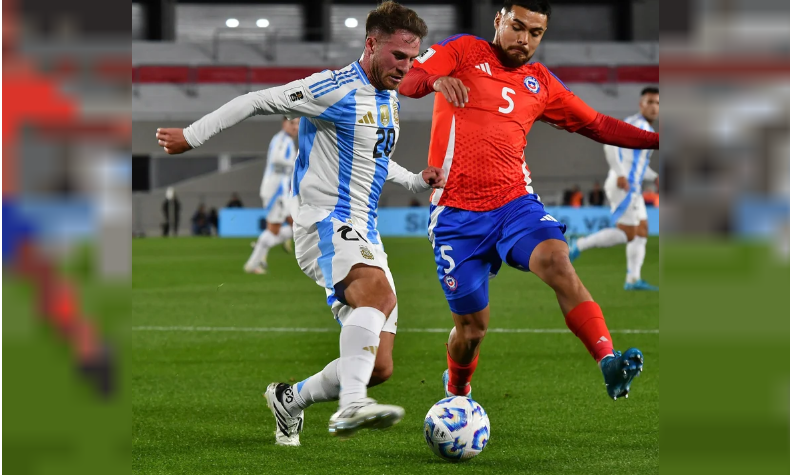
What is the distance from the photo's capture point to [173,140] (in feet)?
12.2

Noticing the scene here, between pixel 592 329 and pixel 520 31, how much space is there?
5.24 ft

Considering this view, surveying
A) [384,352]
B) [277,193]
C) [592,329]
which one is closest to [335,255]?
[384,352]

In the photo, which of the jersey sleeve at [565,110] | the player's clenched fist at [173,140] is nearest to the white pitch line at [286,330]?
the jersey sleeve at [565,110]

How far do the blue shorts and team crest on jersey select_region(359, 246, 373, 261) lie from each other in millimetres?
788

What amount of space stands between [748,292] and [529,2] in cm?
372

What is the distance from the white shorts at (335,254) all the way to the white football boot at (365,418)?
27.5 inches

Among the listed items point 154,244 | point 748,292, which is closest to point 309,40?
point 154,244

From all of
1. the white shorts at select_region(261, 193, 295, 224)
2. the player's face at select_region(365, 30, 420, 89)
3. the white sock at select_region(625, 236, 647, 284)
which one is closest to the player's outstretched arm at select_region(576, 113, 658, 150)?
the player's face at select_region(365, 30, 420, 89)

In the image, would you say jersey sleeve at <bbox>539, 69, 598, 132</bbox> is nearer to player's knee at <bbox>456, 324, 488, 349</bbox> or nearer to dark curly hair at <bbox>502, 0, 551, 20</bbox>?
dark curly hair at <bbox>502, 0, 551, 20</bbox>

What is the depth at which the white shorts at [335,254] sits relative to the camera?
4.14 meters

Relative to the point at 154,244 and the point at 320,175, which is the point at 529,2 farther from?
the point at 154,244

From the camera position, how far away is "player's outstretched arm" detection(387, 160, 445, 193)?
4.45 m

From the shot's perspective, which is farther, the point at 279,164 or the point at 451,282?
the point at 279,164

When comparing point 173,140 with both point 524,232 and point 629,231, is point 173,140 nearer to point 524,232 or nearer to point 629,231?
point 524,232
